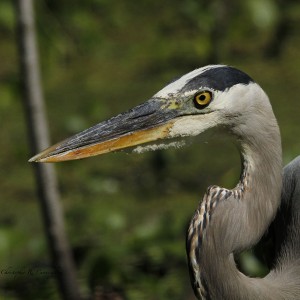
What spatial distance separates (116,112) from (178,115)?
3.40 metres

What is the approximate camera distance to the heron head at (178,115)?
8.80 ft

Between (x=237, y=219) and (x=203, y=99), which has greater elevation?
(x=203, y=99)

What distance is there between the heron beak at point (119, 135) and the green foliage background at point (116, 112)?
2.75ft

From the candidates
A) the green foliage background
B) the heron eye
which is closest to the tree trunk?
the green foliage background

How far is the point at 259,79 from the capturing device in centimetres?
653

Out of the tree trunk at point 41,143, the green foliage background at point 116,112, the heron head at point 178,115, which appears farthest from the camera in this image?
the green foliage background at point 116,112

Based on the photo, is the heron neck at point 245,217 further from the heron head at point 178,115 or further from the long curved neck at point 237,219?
the heron head at point 178,115

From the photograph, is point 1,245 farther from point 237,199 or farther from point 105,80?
point 105,80

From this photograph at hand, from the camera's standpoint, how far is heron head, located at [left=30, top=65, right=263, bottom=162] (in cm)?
268

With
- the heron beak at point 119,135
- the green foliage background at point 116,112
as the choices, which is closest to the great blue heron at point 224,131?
the heron beak at point 119,135

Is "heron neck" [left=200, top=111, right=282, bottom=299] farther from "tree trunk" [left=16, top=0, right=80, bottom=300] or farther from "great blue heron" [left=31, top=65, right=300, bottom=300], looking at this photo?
"tree trunk" [left=16, top=0, right=80, bottom=300]

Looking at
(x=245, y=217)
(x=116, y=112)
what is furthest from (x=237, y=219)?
(x=116, y=112)

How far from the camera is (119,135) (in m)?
2.76

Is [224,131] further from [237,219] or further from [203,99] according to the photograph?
[237,219]
